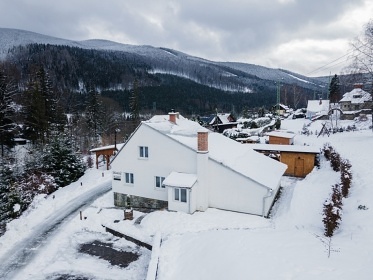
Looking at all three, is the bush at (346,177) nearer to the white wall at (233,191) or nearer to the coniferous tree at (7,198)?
the white wall at (233,191)

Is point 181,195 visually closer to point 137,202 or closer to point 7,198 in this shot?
point 137,202

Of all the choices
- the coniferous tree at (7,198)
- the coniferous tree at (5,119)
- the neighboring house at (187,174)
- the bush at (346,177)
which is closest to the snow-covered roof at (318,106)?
the bush at (346,177)

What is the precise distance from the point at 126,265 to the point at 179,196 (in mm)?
5624

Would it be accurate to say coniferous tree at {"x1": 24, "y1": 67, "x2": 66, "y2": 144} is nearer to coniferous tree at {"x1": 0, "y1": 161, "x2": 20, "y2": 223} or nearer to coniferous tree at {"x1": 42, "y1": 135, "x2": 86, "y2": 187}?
coniferous tree at {"x1": 42, "y1": 135, "x2": 86, "y2": 187}

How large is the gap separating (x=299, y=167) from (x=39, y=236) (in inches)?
879

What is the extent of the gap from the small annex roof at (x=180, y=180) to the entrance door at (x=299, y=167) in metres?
13.1

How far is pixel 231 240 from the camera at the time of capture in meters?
13.4

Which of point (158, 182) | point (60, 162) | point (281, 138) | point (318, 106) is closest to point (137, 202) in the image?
point (158, 182)

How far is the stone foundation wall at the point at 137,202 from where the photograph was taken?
65.8 ft

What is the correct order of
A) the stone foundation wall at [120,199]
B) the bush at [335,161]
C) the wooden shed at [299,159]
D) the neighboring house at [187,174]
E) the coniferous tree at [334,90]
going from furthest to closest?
the coniferous tree at [334,90] < the wooden shed at [299,159] < the bush at [335,161] < the stone foundation wall at [120,199] < the neighboring house at [187,174]

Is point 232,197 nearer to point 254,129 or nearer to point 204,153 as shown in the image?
point 204,153

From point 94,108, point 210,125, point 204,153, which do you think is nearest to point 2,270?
point 204,153

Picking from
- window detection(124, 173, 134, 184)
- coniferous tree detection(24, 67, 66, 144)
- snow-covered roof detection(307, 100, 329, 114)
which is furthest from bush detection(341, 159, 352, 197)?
snow-covered roof detection(307, 100, 329, 114)

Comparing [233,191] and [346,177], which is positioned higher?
[346,177]
